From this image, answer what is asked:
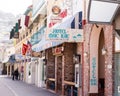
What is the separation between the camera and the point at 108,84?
16.4 metres

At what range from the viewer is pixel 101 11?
14.0 metres

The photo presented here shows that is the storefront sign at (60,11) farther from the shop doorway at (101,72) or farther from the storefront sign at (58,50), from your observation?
the shop doorway at (101,72)

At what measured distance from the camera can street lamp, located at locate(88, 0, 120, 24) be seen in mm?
13734

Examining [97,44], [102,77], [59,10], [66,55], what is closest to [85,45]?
[97,44]

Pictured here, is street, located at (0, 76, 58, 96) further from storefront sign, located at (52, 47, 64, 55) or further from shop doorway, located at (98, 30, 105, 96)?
shop doorway, located at (98, 30, 105, 96)

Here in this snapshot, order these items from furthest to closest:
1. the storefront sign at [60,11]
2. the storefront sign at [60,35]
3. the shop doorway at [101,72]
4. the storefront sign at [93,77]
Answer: the storefront sign at [60,11] → the shop doorway at [101,72] → the storefront sign at [93,77] → the storefront sign at [60,35]

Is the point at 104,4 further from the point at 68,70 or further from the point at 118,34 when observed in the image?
the point at 68,70

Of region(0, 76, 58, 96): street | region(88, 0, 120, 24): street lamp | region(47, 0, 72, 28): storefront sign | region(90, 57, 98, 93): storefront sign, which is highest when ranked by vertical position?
region(47, 0, 72, 28): storefront sign

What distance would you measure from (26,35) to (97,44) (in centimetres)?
3132

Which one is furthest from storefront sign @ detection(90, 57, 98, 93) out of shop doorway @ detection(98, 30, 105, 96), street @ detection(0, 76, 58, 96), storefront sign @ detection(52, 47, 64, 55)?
street @ detection(0, 76, 58, 96)

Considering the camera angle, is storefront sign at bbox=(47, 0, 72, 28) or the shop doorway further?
storefront sign at bbox=(47, 0, 72, 28)

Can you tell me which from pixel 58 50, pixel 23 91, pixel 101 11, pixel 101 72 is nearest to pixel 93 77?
pixel 101 72

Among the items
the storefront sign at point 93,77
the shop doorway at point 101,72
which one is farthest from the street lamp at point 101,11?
the shop doorway at point 101,72

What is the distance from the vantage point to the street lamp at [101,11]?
1373 centimetres
